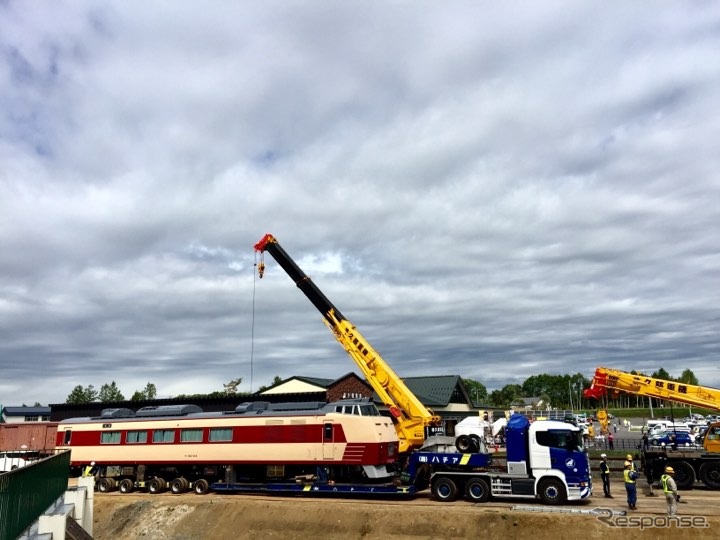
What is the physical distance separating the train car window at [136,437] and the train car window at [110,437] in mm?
659

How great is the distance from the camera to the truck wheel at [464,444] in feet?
79.5

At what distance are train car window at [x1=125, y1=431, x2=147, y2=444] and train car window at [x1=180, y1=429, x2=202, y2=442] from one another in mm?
2486

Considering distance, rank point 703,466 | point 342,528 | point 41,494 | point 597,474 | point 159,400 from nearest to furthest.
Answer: point 41,494
point 342,528
point 703,466
point 597,474
point 159,400

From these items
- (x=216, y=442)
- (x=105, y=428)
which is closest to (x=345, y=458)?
(x=216, y=442)

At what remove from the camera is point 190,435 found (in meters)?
29.0

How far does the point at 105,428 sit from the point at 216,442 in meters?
7.49

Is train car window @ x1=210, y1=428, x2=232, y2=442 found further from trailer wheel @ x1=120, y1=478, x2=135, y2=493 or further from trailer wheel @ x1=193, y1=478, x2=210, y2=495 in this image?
trailer wheel @ x1=120, y1=478, x2=135, y2=493

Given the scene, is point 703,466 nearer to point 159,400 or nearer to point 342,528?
point 342,528

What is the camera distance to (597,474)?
30.8 m

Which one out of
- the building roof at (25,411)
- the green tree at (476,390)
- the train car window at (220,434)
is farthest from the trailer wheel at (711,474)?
the green tree at (476,390)

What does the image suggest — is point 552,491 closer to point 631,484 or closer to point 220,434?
point 631,484

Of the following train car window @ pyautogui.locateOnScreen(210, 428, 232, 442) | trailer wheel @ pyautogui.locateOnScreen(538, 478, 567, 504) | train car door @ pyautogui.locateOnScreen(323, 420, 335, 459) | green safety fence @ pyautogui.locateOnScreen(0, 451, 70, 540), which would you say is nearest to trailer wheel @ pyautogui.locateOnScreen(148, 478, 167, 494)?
train car window @ pyautogui.locateOnScreen(210, 428, 232, 442)

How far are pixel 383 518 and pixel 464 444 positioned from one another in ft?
15.8

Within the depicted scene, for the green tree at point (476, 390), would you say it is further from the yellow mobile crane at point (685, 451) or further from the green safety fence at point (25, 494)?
the green safety fence at point (25, 494)
